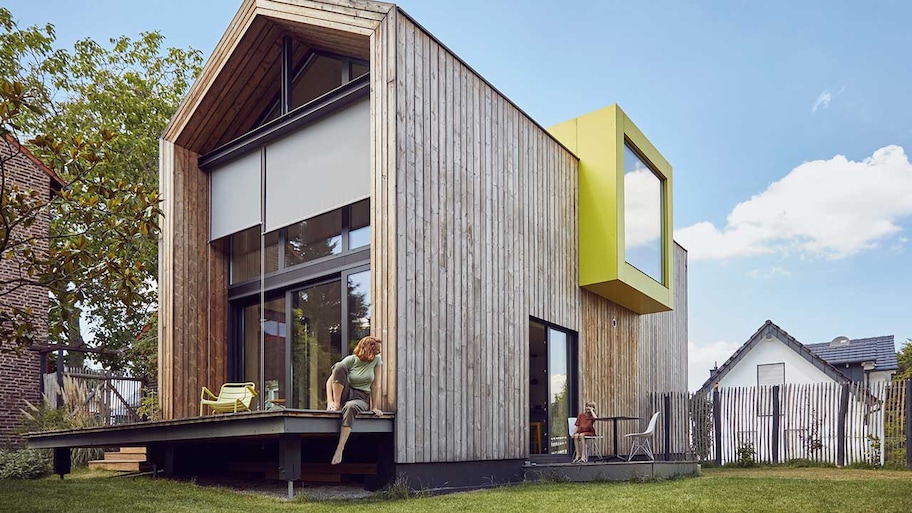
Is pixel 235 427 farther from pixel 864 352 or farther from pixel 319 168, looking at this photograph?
pixel 864 352

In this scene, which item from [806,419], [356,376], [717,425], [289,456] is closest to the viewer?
[289,456]

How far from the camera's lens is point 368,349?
834 centimetres

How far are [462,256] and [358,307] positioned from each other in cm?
141

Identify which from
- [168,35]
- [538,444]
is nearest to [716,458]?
[538,444]

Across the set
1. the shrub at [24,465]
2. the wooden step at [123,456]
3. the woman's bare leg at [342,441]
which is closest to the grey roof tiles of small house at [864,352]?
the wooden step at [123,456]

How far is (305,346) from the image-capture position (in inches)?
421

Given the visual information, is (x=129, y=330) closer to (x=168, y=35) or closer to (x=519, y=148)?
(x=168, y=35)

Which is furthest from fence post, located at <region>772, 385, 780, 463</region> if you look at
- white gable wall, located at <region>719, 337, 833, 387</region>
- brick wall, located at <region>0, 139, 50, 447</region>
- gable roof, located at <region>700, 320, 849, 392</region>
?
brick wall, located at <region>0, 139, 50, 447</region>

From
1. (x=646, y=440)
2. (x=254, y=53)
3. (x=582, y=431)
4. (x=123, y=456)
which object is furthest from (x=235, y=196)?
(x=646, y=440)

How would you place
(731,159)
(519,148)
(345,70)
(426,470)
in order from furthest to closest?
1. (731,159)
2. (519,148)
3. (345,70)
4. (426,470)

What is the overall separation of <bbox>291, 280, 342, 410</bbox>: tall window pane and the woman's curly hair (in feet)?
5.40

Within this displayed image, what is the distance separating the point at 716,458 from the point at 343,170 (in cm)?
1027

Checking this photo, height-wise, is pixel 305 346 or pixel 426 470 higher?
pixel 305 346

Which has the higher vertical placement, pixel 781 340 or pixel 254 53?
pixel 254 53
